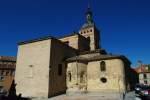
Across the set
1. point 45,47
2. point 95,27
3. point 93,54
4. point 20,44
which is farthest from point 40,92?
point 95,27

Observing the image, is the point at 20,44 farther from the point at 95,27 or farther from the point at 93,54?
the point at 95,27

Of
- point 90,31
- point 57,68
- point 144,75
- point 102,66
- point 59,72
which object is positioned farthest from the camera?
point 144,75

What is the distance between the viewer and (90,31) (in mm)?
43250

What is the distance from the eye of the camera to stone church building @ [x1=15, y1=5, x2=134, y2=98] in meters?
24.0

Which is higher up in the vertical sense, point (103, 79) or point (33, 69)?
point (33, 69)

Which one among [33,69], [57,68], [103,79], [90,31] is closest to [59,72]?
[57,68]

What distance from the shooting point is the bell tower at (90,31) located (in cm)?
4127

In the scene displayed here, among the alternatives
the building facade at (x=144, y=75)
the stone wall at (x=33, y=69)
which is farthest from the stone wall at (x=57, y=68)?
the building facade at (x=144, y=75)

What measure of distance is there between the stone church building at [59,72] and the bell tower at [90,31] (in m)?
14.5

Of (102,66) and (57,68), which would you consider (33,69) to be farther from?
(102,66)

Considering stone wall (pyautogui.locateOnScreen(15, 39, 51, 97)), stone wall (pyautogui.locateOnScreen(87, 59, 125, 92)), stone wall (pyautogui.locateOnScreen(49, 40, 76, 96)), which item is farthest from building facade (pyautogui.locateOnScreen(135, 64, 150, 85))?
stone wall (pyautogui.locateOnScreen(15, 39, 51, 97))

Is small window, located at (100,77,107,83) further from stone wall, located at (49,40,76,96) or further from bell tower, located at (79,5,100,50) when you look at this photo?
bell tower, located at (79,5,100,50)

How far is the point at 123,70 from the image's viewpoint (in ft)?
81.7

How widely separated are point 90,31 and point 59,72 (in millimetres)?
20063
